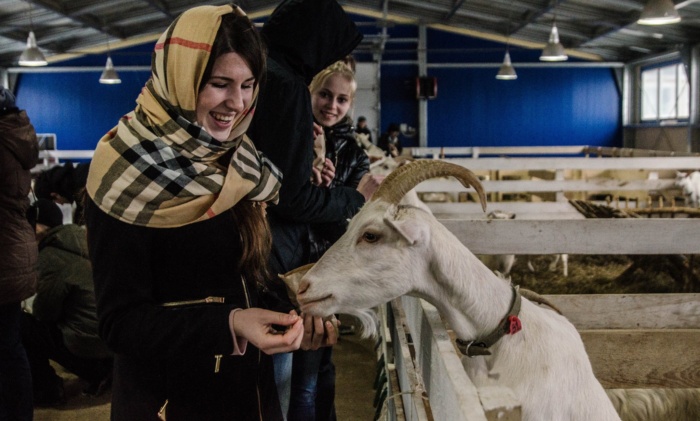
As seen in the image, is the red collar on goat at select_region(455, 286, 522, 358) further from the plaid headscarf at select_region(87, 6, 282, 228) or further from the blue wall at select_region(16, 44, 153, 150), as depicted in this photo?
the blue wall at select_region(16, 44, 153, 150)

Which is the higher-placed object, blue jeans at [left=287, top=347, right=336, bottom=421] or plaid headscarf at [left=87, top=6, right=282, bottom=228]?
plaid headscarf at [left=87, top=6, right=282, bottom=228]

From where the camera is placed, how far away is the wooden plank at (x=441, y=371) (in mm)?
1136

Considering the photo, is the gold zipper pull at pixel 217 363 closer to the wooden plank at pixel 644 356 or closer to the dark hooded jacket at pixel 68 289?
the wooden plank at pixel 644 356

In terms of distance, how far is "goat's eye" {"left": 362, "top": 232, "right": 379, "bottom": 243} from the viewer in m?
1.96

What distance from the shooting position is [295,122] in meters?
1.83

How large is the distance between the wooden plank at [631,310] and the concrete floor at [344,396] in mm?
1662

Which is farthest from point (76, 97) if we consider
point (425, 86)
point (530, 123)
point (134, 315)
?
point (134, 315)

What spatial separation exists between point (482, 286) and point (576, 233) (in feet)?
3.46

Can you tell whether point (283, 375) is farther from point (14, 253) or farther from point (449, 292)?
point (14, 253)

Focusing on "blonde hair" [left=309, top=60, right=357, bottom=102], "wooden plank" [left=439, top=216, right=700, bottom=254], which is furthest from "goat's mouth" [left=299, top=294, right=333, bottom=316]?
"wooden plank" [left=439, top=216, right=700, bottom=254]

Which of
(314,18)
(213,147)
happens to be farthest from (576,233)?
(213,147)

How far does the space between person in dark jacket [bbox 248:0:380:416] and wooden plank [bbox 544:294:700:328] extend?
1124mm

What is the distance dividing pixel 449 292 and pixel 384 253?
23 centimetres

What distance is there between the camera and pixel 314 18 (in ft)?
6.40
